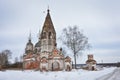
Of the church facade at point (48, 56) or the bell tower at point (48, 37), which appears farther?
the bell tower at point (48, 37)

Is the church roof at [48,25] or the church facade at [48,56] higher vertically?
the church roof at [48,25]

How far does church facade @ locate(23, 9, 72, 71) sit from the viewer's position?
62.6 m

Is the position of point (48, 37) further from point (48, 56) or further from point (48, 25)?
point (48, 56)

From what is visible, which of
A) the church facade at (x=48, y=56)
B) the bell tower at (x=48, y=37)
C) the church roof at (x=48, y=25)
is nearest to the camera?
the church facade at (x=48, y=56)

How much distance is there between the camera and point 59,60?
62812 mm

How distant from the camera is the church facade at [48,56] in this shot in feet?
205

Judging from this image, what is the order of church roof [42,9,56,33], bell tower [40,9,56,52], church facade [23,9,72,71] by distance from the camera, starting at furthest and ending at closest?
church roof [42,9,56,33] → bell tower [40,9,56,52] → church facade [23,9,72,71]

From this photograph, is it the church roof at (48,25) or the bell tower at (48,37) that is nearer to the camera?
the bell tower at (48,37)

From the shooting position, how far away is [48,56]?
6488 cm

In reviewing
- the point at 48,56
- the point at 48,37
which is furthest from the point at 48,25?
the point at 48,56

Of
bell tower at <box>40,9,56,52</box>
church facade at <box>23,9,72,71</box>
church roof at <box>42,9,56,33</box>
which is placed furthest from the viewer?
church roof at <box>42,9,56,33</box>

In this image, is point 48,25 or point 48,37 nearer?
point 48,37

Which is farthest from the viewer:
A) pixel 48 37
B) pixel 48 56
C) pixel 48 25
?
pixel 48 25

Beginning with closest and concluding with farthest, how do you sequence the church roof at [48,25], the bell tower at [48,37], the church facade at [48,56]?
the church facade at [48,56] < the bell tower at [48,37] < the church roof at [48,25]
